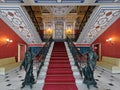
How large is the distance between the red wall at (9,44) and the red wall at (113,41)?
6292 mm

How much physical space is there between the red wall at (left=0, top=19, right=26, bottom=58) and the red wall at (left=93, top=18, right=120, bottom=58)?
20.6ft

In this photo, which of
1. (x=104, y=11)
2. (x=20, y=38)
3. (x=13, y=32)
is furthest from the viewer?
(x=20, y=38)

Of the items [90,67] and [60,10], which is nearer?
[90,67]

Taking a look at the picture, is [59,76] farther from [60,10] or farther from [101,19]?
[60,10]

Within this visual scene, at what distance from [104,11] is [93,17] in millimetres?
707

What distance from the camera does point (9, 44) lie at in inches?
331

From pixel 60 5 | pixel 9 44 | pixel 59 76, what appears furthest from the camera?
pixel 9 44

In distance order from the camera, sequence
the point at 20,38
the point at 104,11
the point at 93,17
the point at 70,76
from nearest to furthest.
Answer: the point at 70,76 → the point at 104,11 → the point at 93,17 → the point at 20,38

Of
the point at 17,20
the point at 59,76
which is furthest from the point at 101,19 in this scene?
the point at 17,20

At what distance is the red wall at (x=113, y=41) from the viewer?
7423mm

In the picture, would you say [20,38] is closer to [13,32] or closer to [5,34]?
[13,32]

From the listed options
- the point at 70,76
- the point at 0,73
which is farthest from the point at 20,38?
the point at 70,76

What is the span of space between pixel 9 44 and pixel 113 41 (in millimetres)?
6599

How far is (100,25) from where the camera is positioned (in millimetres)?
8078
